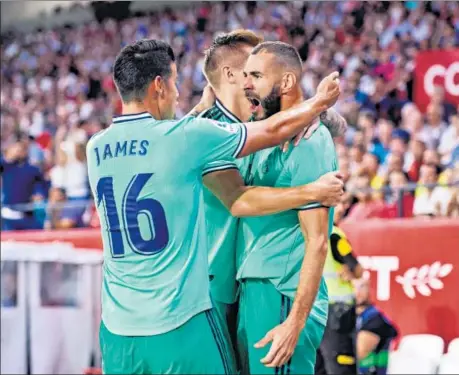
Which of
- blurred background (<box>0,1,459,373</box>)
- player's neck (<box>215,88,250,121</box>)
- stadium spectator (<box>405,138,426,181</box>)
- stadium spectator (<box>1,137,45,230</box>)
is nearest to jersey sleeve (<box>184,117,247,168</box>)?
player's neck (<box>215,88,250,121</box>)

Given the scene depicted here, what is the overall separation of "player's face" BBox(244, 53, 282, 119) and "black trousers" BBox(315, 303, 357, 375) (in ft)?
12.5

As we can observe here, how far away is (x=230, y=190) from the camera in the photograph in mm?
4352

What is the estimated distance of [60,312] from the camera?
10234mm

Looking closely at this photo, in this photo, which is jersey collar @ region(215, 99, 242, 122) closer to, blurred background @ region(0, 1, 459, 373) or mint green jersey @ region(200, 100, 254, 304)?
mint green jersey @ region(200, 100, 254, 304)

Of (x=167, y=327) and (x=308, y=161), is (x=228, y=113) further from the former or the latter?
(x=167, y=327)

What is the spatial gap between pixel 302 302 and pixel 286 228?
37 centimetres

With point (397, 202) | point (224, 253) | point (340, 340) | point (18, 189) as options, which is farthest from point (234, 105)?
point (18, 189)

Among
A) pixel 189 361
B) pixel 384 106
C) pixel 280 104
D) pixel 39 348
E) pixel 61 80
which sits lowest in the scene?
pixel 39 348

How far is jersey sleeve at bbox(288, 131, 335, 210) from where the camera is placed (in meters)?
4.29

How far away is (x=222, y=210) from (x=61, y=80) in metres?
16.6

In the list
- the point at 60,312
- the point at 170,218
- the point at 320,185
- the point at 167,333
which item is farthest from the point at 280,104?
the point at 60,312

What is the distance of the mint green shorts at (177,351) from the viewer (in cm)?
402

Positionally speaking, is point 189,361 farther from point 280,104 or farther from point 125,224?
point 280,104

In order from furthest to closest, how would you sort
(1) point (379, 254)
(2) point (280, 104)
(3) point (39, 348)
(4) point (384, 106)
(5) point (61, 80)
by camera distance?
(5) point (61, 80), (4) point (384, 106), (3) point (39, 348), (1) point (379, 254), (2) point (280, 104)
